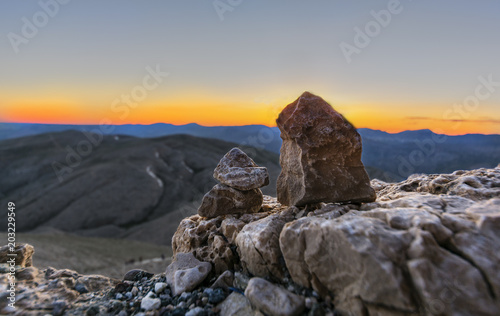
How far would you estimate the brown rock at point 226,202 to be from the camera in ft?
23.6

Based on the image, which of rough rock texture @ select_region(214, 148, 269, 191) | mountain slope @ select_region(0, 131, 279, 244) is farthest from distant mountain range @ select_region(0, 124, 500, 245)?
rough rock texture @ select_region(214, 148, 269, 191)

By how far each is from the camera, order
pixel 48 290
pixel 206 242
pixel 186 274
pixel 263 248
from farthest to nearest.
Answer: pixel 206 242
pixel 48 290
pixel 186 274
pixel 263 248

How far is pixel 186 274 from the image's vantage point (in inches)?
220

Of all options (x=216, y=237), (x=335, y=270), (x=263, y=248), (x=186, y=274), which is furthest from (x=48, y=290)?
(x=335, y=270)

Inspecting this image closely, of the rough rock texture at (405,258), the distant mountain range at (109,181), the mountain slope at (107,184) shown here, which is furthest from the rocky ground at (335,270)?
the mountain slope at (107,184)

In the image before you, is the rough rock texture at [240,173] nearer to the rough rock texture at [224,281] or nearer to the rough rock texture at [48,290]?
the rough rock texture at [224,281]

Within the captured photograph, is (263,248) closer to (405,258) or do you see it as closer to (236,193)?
(405,258)

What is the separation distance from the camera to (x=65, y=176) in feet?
196

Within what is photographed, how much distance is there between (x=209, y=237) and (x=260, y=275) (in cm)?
181

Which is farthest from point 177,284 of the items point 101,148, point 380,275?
point 101,148

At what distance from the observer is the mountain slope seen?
46812 millimetres

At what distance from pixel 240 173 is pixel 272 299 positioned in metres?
3.21

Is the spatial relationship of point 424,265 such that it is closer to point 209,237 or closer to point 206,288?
point 206,288

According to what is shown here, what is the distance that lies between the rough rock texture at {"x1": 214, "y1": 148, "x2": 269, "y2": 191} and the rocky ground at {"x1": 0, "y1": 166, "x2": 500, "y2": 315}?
0.90 meters
